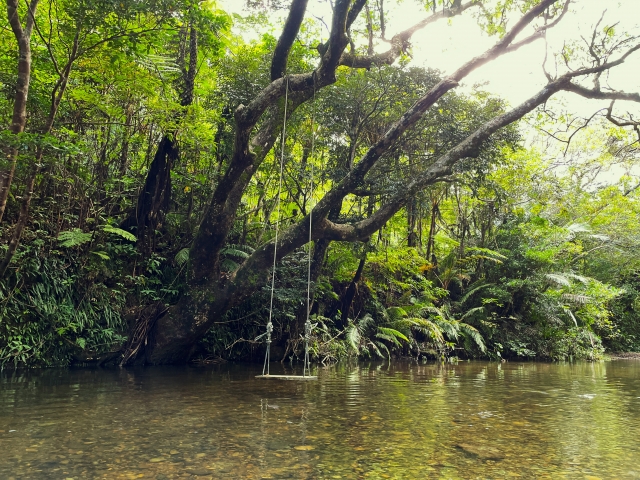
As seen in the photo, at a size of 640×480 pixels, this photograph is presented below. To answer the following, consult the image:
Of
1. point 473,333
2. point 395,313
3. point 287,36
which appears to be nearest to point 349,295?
point 395,313

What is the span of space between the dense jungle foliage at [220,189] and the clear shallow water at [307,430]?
227 centimetres

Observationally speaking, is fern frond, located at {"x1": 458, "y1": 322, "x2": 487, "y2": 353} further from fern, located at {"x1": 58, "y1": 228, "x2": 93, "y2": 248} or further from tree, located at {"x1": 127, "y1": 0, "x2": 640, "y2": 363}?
fern, located at {"x1": 58, "y1": 228, "x2": 93, "y2": 248}

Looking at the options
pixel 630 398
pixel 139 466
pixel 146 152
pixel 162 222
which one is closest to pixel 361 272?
pixel 162 222

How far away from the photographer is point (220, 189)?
7.33m

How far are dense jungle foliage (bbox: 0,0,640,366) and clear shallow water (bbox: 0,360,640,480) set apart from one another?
227 centimetres

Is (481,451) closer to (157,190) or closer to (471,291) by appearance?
(157,190)

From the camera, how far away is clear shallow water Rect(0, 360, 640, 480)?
2.46m

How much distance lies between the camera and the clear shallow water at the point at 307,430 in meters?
2.46

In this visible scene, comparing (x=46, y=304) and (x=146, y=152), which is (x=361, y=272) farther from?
(x=46, y=304)

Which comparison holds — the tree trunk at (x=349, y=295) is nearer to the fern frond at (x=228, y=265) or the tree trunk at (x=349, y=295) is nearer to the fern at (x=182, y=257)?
the fern frond at (x=228, y=265)

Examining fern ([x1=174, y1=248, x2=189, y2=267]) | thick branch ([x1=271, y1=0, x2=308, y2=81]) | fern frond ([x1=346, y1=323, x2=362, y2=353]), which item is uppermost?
thick branch ([x1=271, y1=0, x2=308, y2=81])

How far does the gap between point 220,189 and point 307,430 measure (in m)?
4.84

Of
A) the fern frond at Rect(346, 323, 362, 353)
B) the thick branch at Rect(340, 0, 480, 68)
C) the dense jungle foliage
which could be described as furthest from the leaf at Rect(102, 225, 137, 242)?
the thick branch at Rect(340, 0, 480, 68)

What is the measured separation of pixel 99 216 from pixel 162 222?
120 cm
